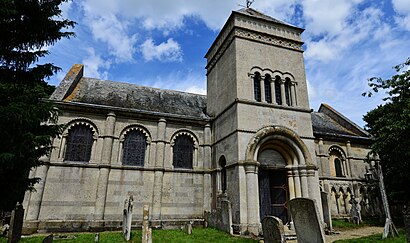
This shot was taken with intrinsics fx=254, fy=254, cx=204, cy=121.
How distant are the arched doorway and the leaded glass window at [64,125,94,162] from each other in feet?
33.9

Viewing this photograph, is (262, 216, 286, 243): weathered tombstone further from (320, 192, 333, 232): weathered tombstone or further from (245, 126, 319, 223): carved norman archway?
(320, 192, 333, 232): weathered tombstone

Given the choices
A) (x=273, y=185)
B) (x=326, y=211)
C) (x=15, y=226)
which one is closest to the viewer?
(x=15, y=226)

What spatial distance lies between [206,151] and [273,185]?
4875mm

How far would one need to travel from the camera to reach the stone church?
13977 mm

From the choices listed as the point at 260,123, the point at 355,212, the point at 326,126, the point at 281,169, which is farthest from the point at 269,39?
the point at 355,212

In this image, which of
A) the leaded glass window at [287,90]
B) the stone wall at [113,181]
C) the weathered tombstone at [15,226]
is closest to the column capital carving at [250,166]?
the stone wall at [113,181]

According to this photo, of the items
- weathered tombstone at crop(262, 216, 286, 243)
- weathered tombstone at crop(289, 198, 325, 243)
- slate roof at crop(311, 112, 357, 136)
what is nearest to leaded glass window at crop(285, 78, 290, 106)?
slate roof at crop(311, 112, 357, 136)

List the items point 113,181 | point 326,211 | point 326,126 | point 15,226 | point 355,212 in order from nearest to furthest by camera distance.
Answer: point 15,226 → point 326,211 → point 113,181 → point 355,212 → point 326,126

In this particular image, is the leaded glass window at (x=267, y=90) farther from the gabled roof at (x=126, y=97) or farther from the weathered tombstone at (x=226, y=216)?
the weathered tombstone at (x=226, y=216)

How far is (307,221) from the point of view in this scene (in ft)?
23.8

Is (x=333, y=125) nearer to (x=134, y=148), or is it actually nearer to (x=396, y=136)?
(x=396, y=136)

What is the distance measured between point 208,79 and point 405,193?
646 inches

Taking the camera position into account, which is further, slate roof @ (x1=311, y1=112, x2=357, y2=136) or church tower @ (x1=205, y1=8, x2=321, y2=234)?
slate roof @ (x1=311, y1=112, x2=357, y2=136)

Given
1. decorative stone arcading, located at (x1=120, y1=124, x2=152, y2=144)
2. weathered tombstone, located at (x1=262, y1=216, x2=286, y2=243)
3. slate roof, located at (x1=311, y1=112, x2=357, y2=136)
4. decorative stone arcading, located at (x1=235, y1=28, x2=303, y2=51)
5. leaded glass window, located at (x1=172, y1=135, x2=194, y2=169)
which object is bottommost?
weathered tombstone, located at (x1=262, y1=216, x2=286, y2=243)
